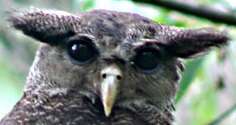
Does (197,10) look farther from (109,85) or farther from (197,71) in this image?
(109,85)

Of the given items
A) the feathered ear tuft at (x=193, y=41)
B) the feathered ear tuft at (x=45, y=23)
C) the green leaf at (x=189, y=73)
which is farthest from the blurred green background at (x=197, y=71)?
the feathered ear tuft at (x=45, y=23)

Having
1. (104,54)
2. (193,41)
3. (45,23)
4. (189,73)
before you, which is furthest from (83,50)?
(189,73)

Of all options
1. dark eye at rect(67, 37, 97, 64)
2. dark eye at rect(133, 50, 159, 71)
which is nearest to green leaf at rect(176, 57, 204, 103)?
dark eye at rect(133, 50, 159, 71)

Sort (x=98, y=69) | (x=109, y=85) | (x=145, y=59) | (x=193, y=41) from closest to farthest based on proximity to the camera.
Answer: (x=109, y=85)
(x=98, y=69)
(x=145, y=59)
(x=193, y=41)

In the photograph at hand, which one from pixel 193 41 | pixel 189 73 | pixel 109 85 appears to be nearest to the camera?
pixel 109 85

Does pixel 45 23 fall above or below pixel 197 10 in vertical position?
below

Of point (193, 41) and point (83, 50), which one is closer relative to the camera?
point (83, 50)

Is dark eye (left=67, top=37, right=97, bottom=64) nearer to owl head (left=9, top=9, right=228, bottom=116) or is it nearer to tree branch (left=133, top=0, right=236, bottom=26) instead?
owl head (left=9, top=9, right=228, bottom=116)
